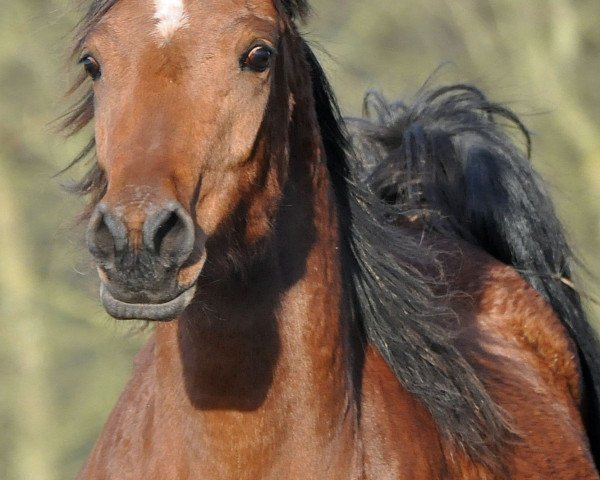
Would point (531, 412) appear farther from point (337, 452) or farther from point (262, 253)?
point (262, 253)

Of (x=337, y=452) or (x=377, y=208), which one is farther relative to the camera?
(x=377, y=208)

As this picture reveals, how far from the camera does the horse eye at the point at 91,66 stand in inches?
118

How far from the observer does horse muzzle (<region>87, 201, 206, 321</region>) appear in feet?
8.50

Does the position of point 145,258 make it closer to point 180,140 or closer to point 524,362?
point 180,140

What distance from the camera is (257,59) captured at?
9.77 ft

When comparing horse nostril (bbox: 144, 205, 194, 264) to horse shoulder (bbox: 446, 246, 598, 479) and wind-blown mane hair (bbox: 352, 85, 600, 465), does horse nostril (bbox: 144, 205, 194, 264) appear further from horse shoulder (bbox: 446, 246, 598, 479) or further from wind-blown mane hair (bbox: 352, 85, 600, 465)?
wind-blown mane hair (bbox: 352, 85, 600, 465)

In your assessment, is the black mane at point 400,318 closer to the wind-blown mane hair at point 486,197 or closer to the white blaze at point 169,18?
the white blaze at point 169,18

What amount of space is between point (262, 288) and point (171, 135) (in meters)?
0.61

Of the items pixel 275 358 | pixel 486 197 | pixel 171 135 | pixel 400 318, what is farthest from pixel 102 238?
pixel 486 197

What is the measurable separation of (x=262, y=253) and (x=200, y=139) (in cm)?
43

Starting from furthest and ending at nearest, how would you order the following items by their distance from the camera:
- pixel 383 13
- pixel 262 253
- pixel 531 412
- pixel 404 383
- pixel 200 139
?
1. pixel 383 13
2. pixel 531 412
3. pixel 404 383
4. pixel 262 253
5. pixel 200 139

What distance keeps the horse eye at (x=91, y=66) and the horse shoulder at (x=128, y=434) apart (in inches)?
39.0

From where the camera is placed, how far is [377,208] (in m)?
3.79

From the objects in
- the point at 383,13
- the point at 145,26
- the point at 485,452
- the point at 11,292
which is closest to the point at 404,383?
the point at 485,452
